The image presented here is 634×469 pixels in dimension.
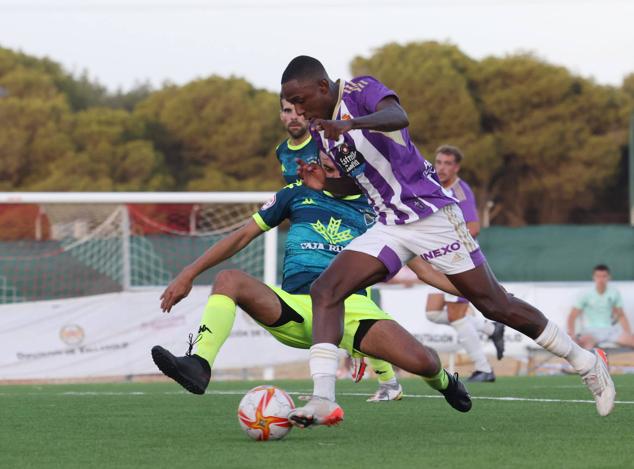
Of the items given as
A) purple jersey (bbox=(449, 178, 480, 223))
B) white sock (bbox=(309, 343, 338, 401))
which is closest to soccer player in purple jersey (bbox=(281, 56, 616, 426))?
white sock (bbox=(309, 343, 338, 401))

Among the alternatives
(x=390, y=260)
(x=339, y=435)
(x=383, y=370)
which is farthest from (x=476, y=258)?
(x=383, y=370)

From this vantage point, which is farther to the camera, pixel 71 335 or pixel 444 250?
pixel 71 335

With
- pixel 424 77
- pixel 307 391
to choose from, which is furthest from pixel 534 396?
pixel 424 77

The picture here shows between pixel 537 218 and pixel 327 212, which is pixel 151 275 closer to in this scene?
pixel 327 212

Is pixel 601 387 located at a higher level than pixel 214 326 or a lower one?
lower

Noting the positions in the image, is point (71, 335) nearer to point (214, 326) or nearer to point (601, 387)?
point (214, 326)

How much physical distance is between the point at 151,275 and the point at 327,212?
33.3ft

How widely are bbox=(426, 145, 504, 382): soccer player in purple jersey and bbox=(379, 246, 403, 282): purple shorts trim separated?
5.26m

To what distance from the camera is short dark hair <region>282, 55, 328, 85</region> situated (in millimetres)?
6516

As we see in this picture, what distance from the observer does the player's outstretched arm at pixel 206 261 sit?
7.36 m

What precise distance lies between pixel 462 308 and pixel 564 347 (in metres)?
5.93

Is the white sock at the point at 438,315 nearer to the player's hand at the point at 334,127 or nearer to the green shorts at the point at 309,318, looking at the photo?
the green shorts at the point at 309,318

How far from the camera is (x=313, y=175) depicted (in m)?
8.16

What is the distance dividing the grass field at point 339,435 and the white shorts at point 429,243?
2.84ft
